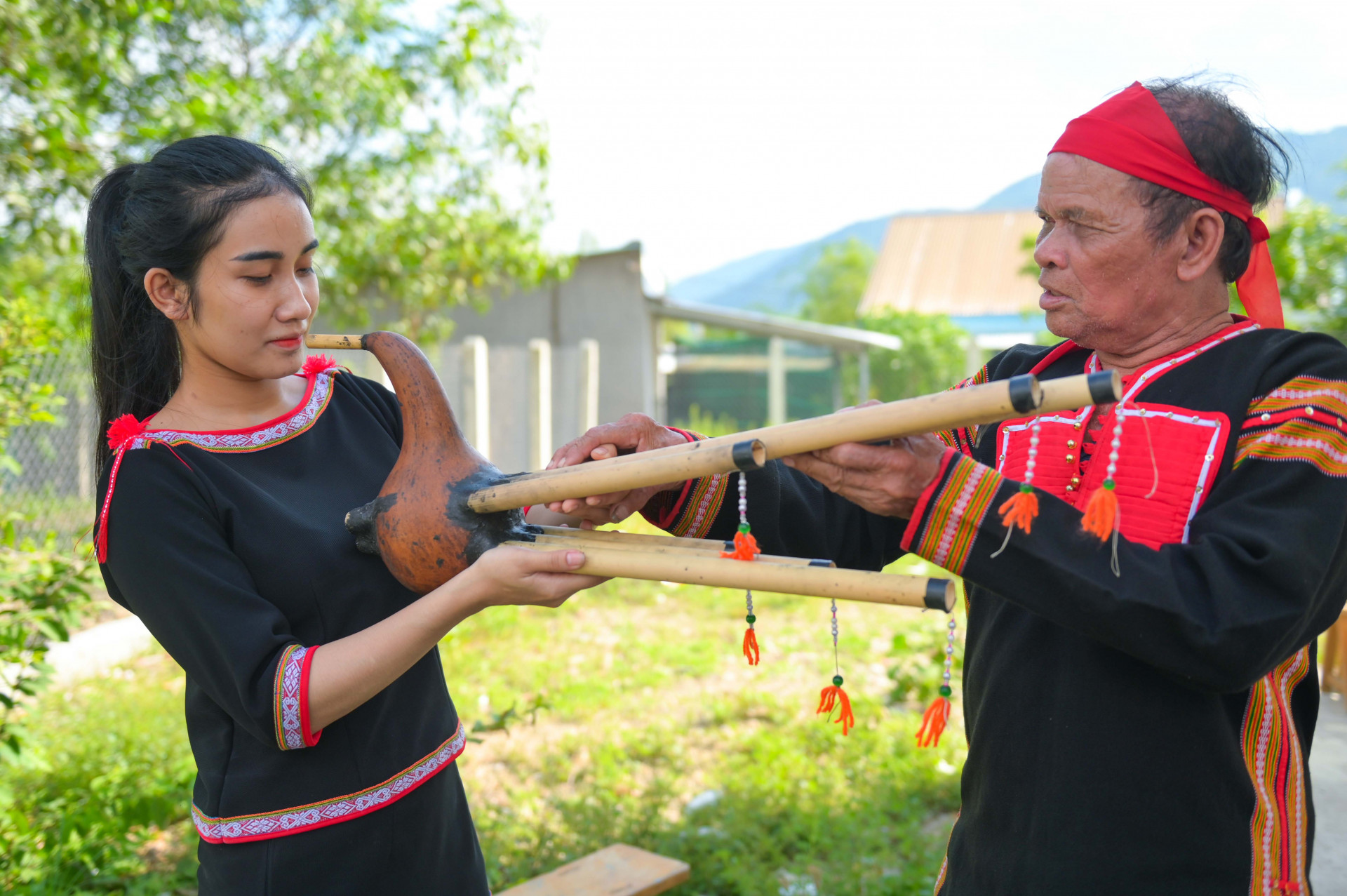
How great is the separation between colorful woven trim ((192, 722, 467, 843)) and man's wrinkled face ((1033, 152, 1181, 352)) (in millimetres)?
1485

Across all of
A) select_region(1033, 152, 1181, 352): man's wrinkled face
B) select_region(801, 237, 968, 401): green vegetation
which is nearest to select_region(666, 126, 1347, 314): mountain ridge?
select_region(1033, 152, 1181, 352): man's wrinkled face

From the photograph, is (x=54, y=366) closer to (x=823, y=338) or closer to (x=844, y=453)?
(x=844, y=453)

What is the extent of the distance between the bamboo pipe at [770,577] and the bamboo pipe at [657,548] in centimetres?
1

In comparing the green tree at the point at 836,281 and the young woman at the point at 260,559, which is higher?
the green tree at the point at 836,281

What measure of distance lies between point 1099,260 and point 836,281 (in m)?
49.2

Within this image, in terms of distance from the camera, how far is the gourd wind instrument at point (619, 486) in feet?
4.00

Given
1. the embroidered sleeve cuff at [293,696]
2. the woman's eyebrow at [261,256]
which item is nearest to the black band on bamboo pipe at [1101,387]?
the embroidered sleeve cuff at [293,696]

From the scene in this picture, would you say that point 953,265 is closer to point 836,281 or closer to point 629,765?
point 836,281

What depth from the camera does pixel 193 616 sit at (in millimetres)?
1559

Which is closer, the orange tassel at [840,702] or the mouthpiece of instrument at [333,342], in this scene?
the orange tassel at [840,702]

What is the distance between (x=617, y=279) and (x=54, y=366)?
7655 mm

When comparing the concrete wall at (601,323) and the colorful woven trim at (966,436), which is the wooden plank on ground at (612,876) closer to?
the colorful woven trim at (966,436)

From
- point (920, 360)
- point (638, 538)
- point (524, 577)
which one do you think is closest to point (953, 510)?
point (638, 538)

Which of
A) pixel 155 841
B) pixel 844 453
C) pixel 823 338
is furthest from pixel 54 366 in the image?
pixel 823 338
